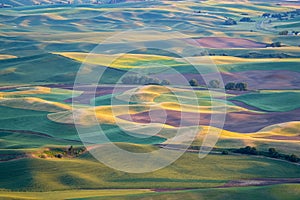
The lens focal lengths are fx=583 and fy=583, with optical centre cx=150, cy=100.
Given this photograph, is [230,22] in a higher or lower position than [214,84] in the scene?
higher

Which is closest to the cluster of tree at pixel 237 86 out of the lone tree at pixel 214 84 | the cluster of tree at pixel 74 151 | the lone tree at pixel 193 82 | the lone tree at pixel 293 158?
the lone tree at pixel 214 84

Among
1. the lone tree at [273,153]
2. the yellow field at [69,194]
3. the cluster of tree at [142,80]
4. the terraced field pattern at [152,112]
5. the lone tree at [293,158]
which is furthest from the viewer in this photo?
the cluster of tree at [142,80]

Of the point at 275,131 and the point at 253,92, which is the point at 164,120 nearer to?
the point at 275,131

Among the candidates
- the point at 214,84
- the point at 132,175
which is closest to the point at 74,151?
the point at 132,175

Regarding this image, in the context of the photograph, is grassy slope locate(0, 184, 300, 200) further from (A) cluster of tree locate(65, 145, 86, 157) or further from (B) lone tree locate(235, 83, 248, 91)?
(B) lone tree locate(235, 83, 248, 91)

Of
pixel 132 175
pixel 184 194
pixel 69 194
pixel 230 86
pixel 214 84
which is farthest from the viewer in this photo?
pixel 214 84

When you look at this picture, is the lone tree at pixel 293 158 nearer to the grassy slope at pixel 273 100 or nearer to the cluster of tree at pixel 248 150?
the cluster of tree at pixel 248 150

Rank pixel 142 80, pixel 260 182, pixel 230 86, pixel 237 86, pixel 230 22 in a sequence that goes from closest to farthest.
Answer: pixel 260 182, pixel 237 86, pixel 230 86, pixel 142 80, pixel 230 22

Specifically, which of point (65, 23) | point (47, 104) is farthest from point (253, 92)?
point (65, 23)

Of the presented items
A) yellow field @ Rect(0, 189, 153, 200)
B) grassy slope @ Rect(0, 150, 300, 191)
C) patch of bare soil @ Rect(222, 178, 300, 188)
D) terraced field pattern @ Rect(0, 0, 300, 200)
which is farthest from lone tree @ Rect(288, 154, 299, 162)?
yellow field @ Rect(0, 189, 153, 200)

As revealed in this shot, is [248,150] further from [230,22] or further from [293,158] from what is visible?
[230,22]
